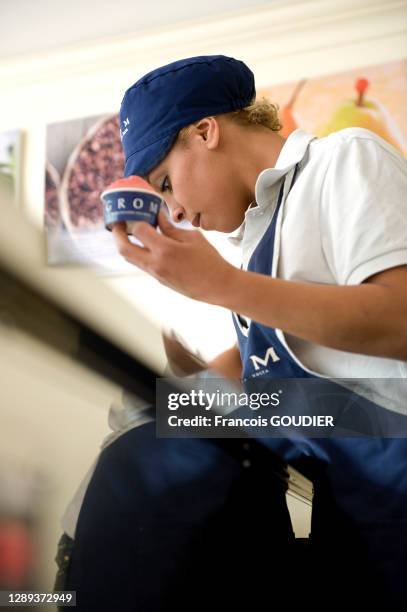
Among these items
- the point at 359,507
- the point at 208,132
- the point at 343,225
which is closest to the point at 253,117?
the point at 208,132

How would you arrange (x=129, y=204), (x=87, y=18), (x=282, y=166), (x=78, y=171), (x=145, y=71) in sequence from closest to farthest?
(x=129, y=204)
(x=282, y=166)
(x=145, y=71)
(x=87, y=18)
(x=78, y=171)

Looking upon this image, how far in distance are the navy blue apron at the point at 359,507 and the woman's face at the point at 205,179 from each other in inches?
9.1

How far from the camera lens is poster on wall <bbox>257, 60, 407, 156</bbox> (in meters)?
1.36

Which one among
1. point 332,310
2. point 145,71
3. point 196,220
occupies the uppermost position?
point 145,71

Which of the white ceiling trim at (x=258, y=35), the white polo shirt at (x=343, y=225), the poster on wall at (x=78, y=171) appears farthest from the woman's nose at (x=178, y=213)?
the poster on wall at (x=78, y=171)

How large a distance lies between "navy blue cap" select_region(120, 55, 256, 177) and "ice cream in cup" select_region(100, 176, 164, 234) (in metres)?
0.20

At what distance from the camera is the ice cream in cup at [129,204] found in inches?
18.1

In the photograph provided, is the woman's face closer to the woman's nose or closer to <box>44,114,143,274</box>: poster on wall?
the woman's nose

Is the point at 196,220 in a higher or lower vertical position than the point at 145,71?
lower

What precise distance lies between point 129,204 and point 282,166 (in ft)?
0.73

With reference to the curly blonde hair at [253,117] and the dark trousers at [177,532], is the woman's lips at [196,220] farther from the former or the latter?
the dark trousers at [177,532]

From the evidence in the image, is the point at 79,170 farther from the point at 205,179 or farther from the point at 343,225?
the point at 343,225

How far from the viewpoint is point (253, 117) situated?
0.71 m

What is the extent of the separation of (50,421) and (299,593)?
0.22 meters
